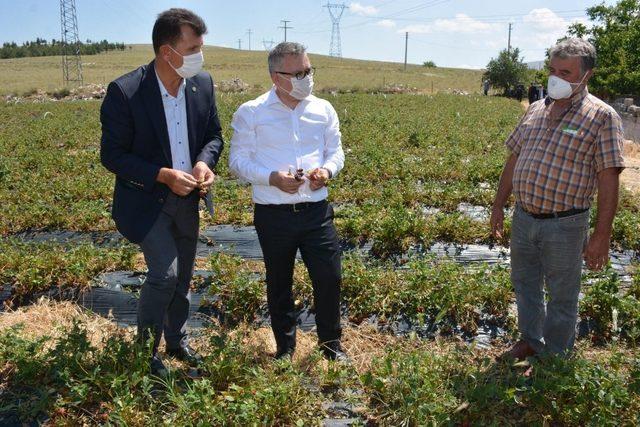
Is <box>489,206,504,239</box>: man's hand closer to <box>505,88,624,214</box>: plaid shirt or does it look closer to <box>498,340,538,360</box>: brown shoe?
<box>505,88,624,214</box>: plaid shirt

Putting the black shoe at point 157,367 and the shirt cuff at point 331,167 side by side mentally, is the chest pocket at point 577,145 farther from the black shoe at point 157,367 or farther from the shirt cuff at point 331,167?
the black shoe at point 157,367

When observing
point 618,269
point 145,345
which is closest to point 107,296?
point 145,345

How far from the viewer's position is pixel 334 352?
3.51 metres

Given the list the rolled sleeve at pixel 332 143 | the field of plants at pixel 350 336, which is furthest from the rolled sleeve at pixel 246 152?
the field of plants at pixel 350 336

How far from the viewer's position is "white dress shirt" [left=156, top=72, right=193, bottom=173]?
128 inches

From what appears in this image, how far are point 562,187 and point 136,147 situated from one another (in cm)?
242

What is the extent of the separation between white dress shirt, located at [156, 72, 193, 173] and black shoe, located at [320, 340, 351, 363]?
1402mm

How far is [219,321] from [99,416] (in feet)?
4.51

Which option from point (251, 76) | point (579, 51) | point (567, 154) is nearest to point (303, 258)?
point (567, 154)

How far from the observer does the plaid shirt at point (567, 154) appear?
296 cm

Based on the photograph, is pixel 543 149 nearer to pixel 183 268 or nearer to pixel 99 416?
pixel 183 268

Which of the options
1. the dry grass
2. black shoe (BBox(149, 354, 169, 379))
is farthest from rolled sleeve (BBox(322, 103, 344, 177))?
the dry grass

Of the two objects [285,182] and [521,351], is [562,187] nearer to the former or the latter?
[521,351]

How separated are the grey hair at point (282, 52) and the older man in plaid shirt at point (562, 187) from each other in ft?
4.64
